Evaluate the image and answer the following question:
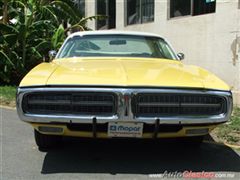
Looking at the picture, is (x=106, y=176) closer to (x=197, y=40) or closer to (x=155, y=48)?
(x=155, y=48)

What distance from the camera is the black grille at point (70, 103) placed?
15.2 feet

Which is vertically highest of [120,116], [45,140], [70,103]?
[70,103]

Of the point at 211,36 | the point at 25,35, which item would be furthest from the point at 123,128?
the point at 25,35

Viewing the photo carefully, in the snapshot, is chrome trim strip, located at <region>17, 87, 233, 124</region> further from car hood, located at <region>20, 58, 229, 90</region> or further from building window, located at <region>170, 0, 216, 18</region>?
building window, located at <region>170, 0, 216, 18</region>

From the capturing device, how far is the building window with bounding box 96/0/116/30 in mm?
16656

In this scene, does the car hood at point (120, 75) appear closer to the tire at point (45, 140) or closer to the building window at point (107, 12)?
the tire at point (45, 140)

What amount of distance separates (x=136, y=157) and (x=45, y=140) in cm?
116

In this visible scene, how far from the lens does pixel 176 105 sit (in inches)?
185

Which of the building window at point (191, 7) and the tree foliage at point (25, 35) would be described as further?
the tree foliage at point (25, 35)

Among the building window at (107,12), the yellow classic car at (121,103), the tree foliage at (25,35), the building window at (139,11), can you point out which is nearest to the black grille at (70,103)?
the yellow classic car at (121,103)

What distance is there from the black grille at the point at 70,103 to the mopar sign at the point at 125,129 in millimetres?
137

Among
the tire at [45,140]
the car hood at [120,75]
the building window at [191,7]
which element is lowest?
the tire at [45,140]

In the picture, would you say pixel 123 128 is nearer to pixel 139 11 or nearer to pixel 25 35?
pixel 25 35

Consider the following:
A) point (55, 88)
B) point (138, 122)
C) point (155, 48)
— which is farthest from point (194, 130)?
point (155, 48)
